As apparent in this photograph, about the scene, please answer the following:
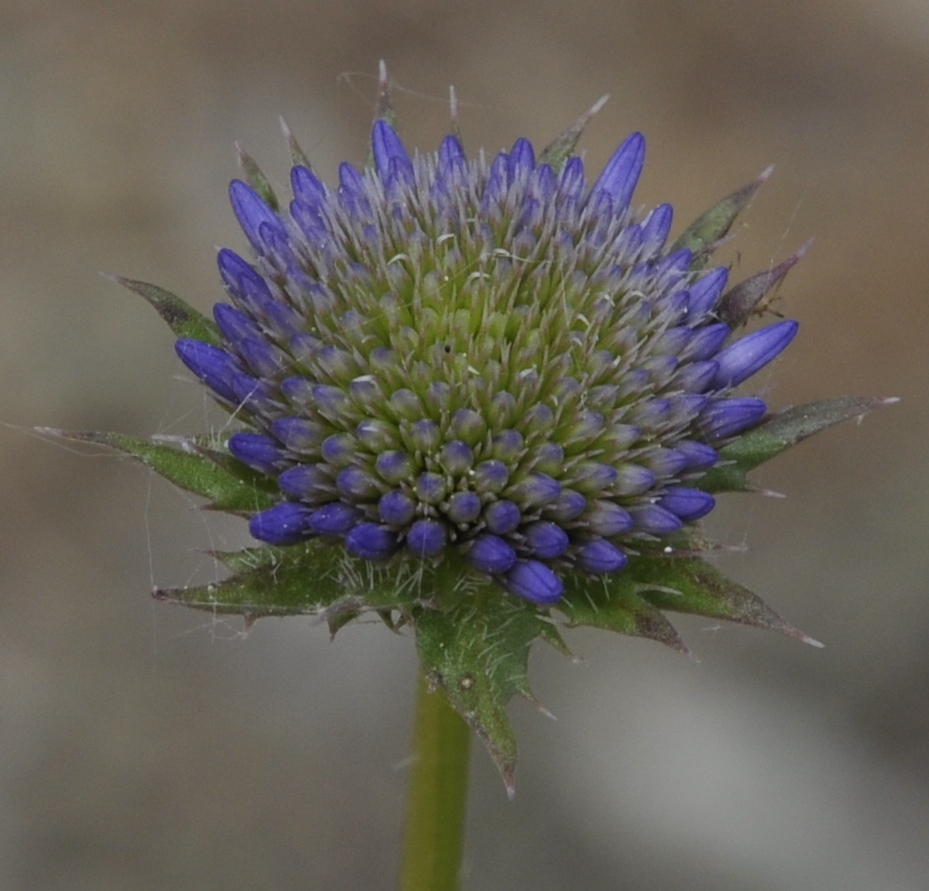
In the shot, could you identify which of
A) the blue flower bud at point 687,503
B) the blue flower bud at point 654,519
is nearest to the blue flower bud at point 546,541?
the blue flower bud at point 654,519

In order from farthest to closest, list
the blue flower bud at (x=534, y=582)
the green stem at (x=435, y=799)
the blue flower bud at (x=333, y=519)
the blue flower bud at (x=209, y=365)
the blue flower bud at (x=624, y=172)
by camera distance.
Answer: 1. the blue flower bud at (x=624, y=172)
2. the green stem at (x=435, y=799)
3. the blue flower bud at (x=209, y=365)
4. the blue flower bud at (x=333, y=519)
5. the blue flower bud at (x=534, y=582)

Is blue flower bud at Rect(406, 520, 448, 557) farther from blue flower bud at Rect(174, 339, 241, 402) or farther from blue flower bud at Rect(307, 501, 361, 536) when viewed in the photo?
blue flower bud at Rect(174, 339, 241, 402)

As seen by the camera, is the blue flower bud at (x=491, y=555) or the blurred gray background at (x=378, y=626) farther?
the blurred gray background at (x=378, y=626)

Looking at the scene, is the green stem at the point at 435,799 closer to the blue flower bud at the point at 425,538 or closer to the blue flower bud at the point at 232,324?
the blue flower bud at the point at 425,538

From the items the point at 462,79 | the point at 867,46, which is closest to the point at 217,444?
Result: the point at 462,79

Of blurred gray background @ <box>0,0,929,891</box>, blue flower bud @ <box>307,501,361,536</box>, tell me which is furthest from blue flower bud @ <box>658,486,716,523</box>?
blurred gray background @ <box>0,0,929,891</box>

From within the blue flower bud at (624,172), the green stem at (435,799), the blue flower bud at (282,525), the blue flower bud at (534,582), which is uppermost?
the blue flower bud at (624,172)
